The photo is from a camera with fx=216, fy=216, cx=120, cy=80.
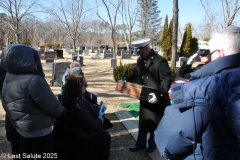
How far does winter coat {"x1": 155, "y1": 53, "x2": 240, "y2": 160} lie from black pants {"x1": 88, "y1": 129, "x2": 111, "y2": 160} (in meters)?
1.58

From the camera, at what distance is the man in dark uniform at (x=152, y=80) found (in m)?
3.06

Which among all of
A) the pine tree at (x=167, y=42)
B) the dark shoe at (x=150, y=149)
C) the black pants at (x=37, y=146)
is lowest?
the dark shoe at (x=150, y=149)

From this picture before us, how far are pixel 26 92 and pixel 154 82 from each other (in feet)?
5.88

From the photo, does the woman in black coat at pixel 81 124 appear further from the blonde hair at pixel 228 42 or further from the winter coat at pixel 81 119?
the blonde hair at pixel 228 42

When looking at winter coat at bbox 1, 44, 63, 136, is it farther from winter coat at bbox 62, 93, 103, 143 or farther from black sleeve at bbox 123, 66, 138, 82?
black sleeve at bbox 123, 66, 138, 82

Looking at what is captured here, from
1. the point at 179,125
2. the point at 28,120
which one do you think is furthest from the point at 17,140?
the point at 179,125

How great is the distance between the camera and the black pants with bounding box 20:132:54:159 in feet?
7.60

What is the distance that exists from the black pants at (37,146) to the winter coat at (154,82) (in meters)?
1.47

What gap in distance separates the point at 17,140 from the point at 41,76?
101 cm

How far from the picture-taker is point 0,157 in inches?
129

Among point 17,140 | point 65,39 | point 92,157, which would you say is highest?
point 65,39

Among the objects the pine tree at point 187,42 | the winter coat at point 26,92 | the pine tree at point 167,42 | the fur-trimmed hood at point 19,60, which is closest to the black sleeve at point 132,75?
the winter coat at point 26,92

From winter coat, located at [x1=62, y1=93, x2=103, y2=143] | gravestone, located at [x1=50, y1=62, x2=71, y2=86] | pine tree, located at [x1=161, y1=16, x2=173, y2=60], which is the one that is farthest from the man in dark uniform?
pine tree, located at [x1=161, y1=16, x2=173, y2=60]

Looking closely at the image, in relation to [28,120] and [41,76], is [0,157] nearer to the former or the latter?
[28,120]
